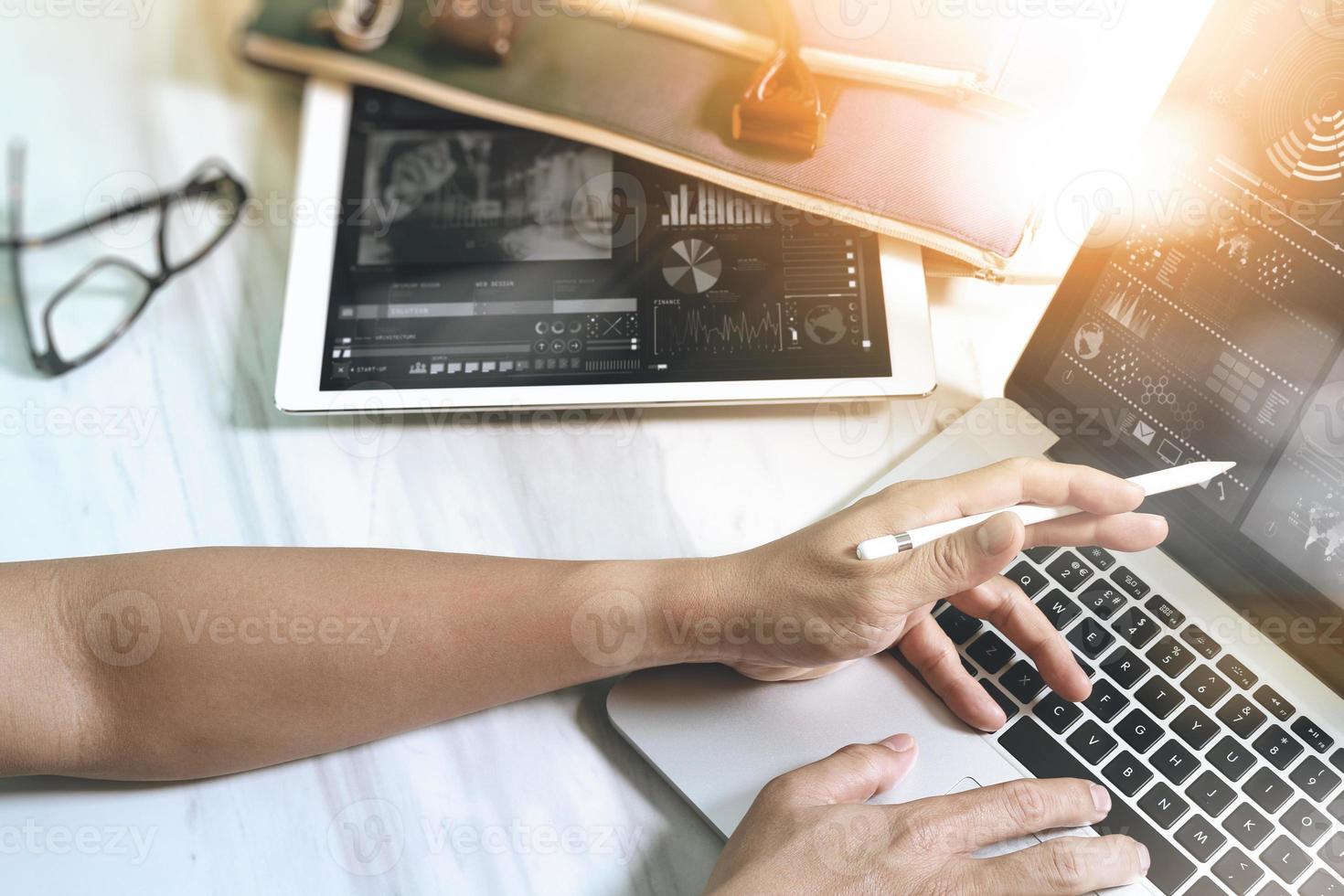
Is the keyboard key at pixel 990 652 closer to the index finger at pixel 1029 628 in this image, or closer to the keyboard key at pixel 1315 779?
the index finger at pixel 1029 628

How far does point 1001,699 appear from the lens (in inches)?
21.9

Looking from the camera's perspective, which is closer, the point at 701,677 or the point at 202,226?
the point at 701,677

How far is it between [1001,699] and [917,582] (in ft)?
0.35

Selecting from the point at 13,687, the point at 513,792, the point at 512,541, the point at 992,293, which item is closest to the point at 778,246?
the point at 992,293

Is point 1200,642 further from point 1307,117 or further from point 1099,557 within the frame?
point 1307,117

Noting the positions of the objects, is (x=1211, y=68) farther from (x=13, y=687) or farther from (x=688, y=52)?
(x=13, y=687)

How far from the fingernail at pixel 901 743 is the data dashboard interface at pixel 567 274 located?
23 centimetres

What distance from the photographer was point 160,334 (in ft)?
2.37

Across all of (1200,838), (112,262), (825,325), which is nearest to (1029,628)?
(1200,838)

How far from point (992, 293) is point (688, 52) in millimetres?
280

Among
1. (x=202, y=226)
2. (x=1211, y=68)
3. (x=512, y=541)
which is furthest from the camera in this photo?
(x=202, y=226)

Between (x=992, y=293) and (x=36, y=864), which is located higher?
(x=992, y=293)

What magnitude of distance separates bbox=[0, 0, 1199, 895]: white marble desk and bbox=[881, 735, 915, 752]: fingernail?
4.4 inches

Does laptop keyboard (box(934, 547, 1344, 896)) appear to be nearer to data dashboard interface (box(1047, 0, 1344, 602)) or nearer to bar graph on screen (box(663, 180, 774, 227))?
data dashboard interface (box(1047, 0, 1344, 602))
